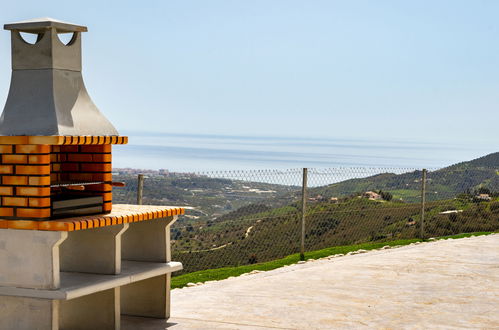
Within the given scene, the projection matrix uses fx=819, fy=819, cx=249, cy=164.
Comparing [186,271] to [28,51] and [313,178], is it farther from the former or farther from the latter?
[28,51]

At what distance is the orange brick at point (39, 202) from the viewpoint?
265 inches

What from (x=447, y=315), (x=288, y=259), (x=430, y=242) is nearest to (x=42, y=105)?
(x=447, y=315)

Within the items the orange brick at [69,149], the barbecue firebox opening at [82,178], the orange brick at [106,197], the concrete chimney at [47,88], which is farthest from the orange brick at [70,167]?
the concrete chimney at [47,88]

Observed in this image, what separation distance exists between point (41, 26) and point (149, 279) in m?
2.75

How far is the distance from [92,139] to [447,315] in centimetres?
416

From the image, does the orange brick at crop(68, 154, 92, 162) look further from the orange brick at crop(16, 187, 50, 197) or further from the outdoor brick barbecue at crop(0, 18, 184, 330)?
the orange brick at crop(16, 187, 50, 197)

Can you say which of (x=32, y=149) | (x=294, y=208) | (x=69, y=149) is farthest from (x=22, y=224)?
(x=294, y=208)

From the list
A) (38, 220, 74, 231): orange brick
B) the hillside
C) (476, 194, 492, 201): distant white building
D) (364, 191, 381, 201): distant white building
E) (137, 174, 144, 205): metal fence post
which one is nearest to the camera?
(38, 220, 74, 231): orange brick

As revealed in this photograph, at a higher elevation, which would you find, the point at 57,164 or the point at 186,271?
the point at 57,164

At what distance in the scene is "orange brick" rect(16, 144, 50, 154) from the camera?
6707 millimetres

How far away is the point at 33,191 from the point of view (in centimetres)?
675

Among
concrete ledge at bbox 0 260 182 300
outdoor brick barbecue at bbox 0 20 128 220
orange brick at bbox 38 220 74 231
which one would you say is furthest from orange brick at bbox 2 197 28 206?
concrete ledge at bbox 0 260 182 300

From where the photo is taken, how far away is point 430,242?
49.2ft

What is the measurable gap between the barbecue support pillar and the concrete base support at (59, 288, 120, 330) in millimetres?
842
